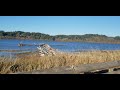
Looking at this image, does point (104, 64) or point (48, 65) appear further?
point (48, 65)

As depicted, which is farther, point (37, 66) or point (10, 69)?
point (37, 66)

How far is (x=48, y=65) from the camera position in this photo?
9609mm
